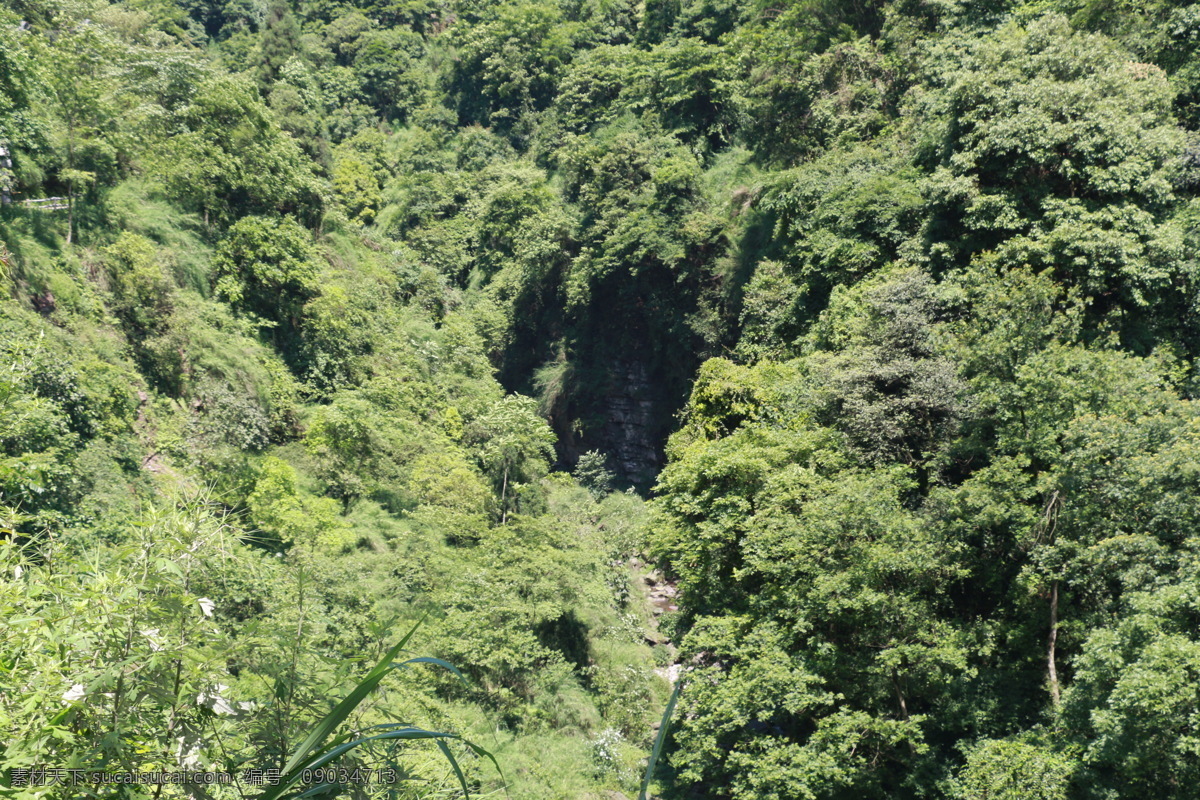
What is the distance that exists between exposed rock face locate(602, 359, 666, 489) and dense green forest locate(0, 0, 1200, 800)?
0.17 m

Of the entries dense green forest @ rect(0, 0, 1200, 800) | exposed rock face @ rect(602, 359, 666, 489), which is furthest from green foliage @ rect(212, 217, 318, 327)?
exposed rock face @ rect(602, 359, 666, 489)

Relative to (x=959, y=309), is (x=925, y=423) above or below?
below

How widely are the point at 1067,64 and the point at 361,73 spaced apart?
35555 millimetres

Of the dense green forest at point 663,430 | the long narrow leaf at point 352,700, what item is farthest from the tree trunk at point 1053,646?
the long narrow leaf at point 352,700

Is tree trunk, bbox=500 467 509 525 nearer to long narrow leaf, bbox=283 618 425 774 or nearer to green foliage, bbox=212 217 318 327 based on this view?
green foliage, bbox=212 217 318 327

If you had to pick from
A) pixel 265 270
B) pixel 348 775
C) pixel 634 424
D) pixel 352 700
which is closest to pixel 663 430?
pixel 634 424

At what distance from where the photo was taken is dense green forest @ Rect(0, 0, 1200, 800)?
6.65m

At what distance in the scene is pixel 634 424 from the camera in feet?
91.0

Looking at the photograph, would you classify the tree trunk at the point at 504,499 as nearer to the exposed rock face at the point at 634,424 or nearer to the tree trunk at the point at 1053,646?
the exposed rock face at the point at 634,424

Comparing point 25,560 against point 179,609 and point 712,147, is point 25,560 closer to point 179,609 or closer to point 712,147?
point 179,609

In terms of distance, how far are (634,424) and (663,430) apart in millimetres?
1561

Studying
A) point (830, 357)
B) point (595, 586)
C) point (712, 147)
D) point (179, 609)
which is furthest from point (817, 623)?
point (712, 147)

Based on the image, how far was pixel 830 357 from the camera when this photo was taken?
13680 mm

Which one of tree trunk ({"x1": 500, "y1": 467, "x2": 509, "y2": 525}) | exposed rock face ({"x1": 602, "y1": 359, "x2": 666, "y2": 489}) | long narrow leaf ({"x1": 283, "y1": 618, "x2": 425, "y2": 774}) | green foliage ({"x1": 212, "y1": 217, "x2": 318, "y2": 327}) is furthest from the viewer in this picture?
exposed rock face ({"x1": 602, "y1": 359, "x2": 666, "y2": 489})
